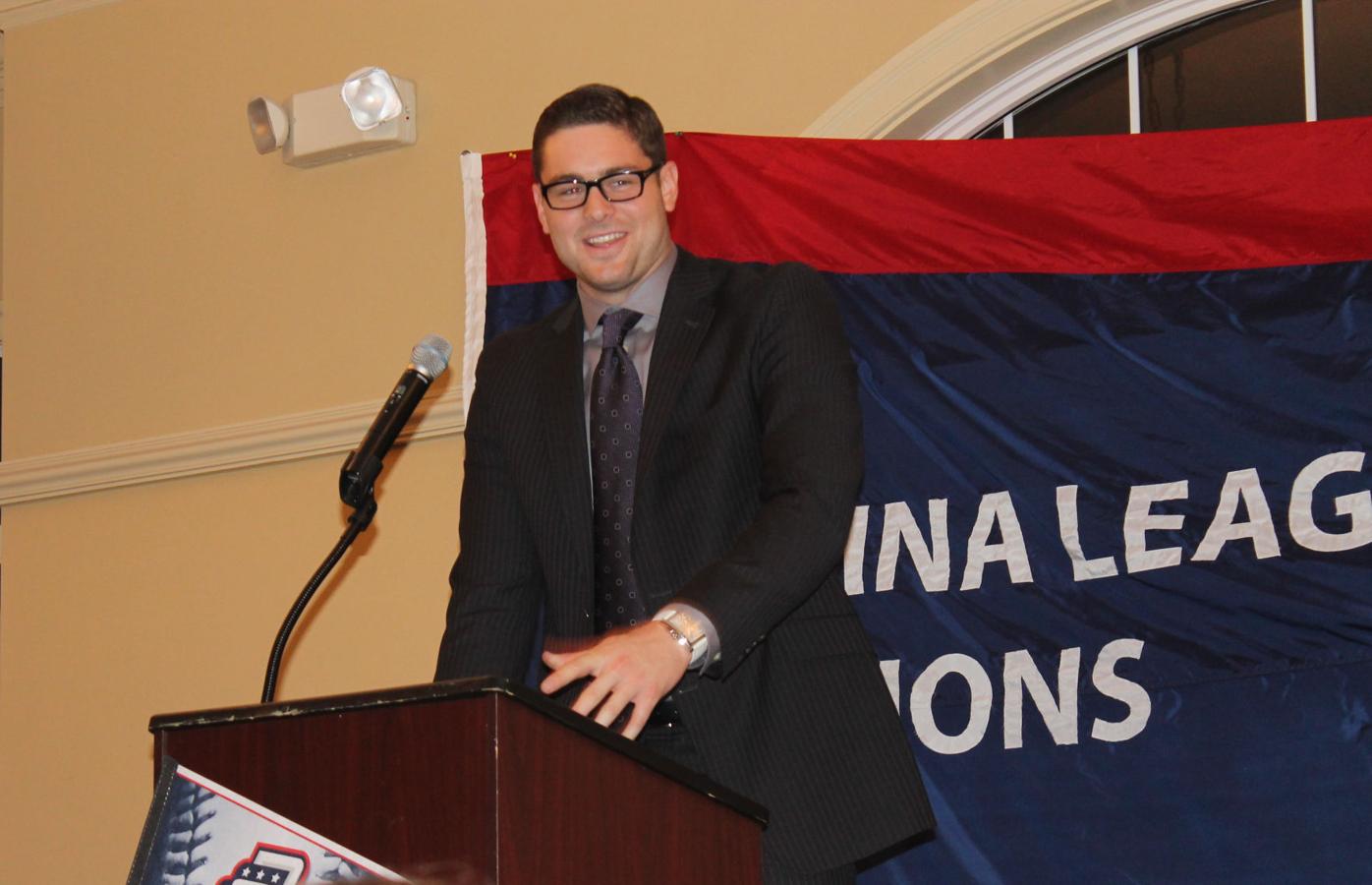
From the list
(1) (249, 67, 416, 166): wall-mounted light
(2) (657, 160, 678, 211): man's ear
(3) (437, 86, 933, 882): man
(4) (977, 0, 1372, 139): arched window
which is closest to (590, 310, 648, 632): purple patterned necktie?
(3) (437, 86, 933, 882): man

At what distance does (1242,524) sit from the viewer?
114 inches

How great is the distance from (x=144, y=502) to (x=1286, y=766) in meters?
2.71

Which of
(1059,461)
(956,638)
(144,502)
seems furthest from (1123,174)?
(144,502)

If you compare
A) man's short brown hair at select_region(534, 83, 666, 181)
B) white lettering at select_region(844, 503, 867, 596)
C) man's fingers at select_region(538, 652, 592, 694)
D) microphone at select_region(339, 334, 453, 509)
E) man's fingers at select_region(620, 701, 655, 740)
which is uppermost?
man's short brown hair at select_region(534, 83, 666, 181)

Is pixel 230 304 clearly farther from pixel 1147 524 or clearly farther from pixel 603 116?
pixel 1147 524

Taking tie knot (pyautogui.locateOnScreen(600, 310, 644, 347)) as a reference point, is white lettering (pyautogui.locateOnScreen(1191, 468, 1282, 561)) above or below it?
below

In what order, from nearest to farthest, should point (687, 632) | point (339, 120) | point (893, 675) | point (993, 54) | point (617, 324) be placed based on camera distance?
point (687, 632) → point (617, 324) → point (893, 675) → point (993, 54) → point (339, 120)

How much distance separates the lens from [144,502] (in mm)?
4137

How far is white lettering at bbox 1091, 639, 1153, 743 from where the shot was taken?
2.90 m

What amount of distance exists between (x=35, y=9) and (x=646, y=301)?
9.95 feet

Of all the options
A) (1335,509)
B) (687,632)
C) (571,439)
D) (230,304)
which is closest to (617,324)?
(571,439)

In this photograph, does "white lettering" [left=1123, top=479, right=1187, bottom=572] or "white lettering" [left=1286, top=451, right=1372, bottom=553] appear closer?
"white lettering" [left=1286, top=451, right=1372, bottom=553]

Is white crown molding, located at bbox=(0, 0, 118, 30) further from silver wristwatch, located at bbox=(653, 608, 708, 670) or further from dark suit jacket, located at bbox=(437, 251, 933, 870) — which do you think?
silver wristwatch, located at bbox=(653, 608, 708, 670)

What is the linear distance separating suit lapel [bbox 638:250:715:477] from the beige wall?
1.54 m
